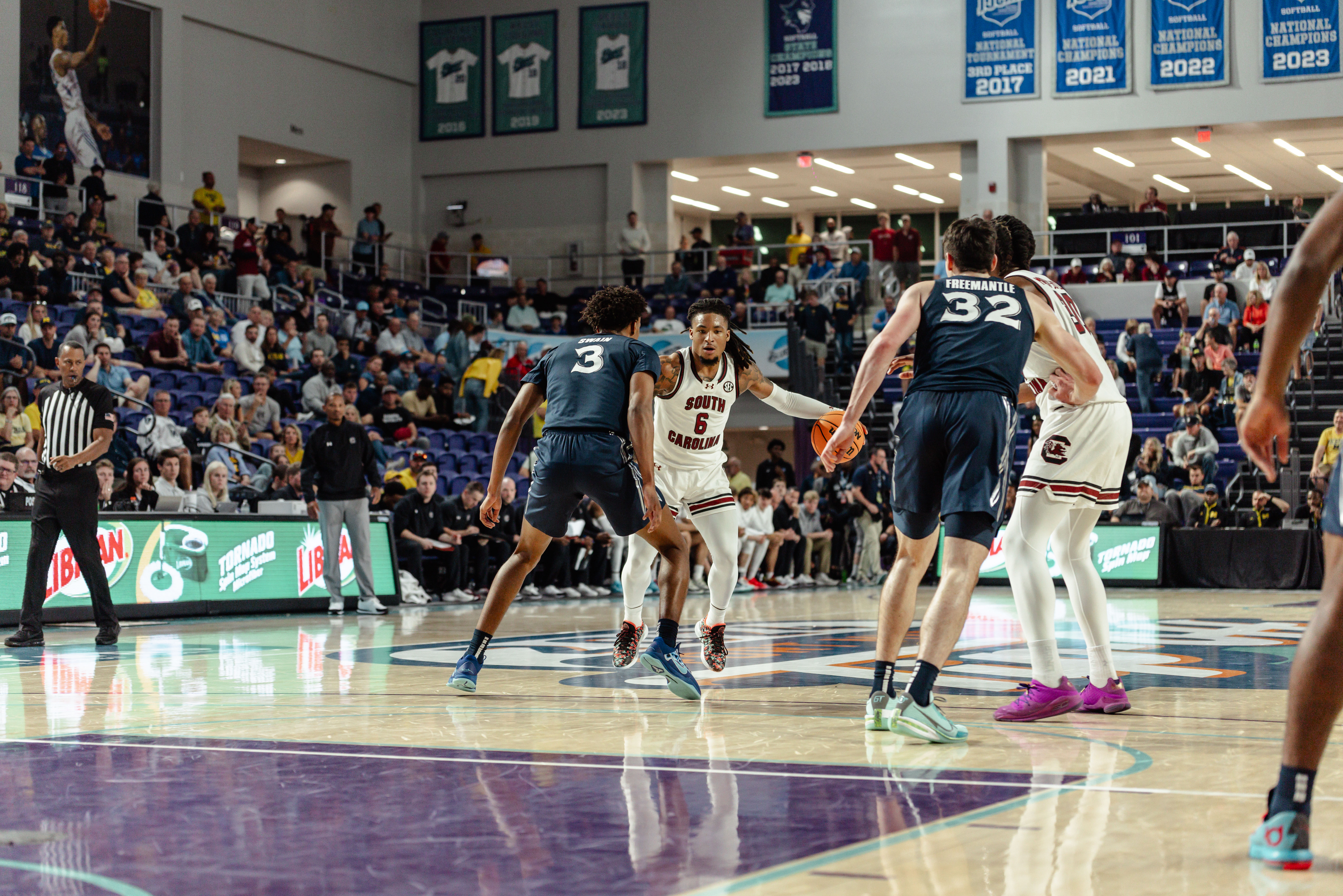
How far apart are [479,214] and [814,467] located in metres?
14.0

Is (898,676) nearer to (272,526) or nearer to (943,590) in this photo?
(943,590)

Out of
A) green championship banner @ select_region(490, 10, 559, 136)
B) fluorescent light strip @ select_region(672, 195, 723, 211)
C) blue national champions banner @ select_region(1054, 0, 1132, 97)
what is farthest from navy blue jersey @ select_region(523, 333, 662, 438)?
fluorescent light strip @ select_region(672, 195, 723, 211)

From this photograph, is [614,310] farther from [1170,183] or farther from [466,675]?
[1170,183]

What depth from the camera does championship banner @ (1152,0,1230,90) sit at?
27766mm

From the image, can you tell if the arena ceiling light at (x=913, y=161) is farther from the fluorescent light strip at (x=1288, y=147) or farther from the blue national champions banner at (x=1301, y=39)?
the blue national champions banner at (x=1301, y=39)

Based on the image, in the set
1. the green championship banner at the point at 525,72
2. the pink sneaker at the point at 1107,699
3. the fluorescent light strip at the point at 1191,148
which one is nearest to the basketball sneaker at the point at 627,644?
the pink sneaker at the point at 1107,699

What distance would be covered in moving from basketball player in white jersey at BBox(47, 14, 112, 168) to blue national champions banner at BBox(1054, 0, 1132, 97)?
17.4 m

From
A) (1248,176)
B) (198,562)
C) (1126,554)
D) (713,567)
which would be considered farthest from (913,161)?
(713,567)

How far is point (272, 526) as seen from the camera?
46.1 ft

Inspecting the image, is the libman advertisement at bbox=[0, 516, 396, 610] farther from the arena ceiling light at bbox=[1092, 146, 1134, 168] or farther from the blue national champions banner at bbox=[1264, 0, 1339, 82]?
the arena ceiling light at bbox=[1092, 146, 1134, 168]

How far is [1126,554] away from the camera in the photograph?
1950cm

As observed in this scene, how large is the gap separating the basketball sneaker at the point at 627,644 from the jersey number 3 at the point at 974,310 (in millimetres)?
2540

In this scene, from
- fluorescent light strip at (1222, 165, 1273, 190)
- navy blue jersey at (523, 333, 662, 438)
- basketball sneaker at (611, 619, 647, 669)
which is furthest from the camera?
fluorescent light strip at (1222, 165, 1273, 190)

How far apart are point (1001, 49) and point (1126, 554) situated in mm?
13194
